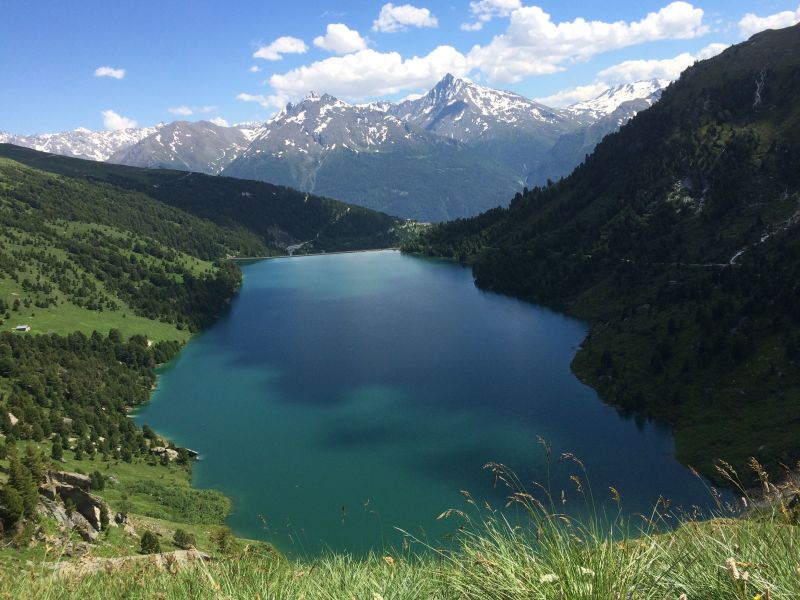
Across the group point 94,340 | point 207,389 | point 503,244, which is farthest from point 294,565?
point 503,244

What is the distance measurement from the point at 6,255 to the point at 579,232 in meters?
155

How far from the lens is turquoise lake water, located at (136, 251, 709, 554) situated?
4850 centimetres

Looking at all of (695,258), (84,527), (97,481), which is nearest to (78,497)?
(84,527)

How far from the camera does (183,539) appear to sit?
3803 centimetres

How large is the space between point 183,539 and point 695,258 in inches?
4530

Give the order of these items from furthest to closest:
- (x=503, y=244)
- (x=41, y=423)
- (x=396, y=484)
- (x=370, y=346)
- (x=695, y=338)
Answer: (x=503, y=244), (x=370, y=346), (x=695, y=338), (x=41, y=423), (x=396, y=484)

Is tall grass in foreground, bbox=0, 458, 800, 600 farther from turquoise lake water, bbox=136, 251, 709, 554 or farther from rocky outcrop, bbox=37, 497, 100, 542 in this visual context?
rocky outcrop, bbox=37, 497, 100, 542

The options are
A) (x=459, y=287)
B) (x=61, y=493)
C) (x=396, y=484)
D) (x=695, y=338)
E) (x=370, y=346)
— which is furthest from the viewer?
(x=459, y=287)

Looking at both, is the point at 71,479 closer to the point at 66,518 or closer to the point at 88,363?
the point at 66,518

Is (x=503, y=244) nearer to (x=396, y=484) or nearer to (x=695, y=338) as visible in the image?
(x=695, y=338)

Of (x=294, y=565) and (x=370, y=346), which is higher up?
(x=294, y=565)

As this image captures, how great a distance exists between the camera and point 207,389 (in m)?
85.9

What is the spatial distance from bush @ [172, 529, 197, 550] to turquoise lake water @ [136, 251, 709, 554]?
7.18 metres

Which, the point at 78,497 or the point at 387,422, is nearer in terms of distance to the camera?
the point at 78,497
